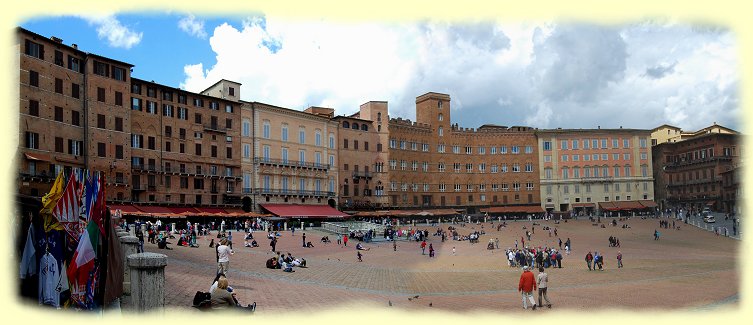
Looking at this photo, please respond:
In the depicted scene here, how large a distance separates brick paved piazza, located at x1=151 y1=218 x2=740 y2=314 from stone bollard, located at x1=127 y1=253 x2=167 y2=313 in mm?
5173

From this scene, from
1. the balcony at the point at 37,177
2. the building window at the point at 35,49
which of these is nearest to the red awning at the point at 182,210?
the balcony at the point at 37,177

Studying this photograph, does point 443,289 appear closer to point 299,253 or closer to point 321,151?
point 299,253

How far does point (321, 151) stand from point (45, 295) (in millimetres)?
64027

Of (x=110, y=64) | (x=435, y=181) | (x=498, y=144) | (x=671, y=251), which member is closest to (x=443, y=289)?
(x=671, y=251)

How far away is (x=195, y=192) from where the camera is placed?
60.6 metres

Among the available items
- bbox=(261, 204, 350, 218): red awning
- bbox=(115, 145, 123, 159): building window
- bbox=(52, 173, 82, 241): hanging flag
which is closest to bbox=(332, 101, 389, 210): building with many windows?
bbox=(261, 204, 350, 218): red awning

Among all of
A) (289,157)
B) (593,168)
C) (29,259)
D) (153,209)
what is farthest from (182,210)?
(593,168)

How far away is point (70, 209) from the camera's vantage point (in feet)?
38.5

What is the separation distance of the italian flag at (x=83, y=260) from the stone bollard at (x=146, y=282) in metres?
2.28

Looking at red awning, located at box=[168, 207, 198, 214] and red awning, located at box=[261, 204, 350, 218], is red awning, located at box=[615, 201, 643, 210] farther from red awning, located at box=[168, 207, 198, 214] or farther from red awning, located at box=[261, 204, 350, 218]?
red awning, located at box=[168, 207, 198, 214]

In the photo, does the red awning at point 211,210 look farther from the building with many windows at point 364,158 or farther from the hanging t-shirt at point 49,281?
the hanging t-shirt at point 49,281

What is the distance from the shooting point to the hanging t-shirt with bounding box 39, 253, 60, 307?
11.3 metres

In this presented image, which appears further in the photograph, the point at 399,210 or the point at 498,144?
the point at 498,144

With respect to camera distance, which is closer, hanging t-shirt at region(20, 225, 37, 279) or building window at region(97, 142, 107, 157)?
hanging t-shirt at region(20, 225, 37, 279)
